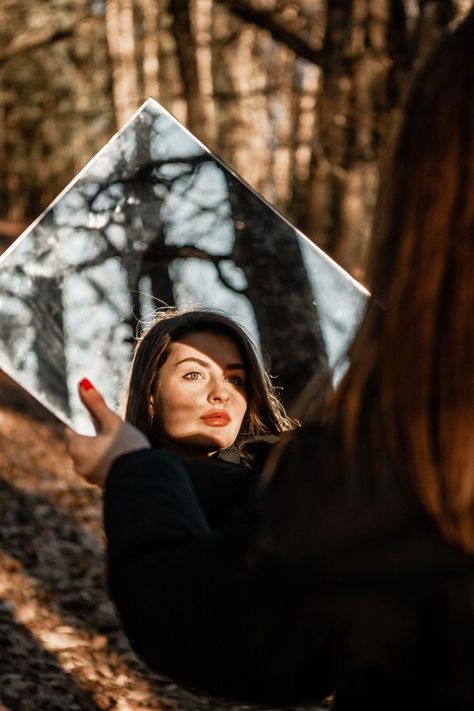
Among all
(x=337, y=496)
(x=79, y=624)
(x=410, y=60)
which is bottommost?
(x=79, y=624)

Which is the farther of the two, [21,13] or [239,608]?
[21,13]

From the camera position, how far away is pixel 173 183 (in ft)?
8.18

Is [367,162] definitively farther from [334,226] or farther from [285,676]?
[285,676]

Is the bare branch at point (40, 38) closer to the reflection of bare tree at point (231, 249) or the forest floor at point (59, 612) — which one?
the forest floor at point (59, 612)

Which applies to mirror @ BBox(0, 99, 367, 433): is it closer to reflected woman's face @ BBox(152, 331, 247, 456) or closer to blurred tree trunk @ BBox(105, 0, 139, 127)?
reflected woman's face @ BBox(152, 331, 247, 456)

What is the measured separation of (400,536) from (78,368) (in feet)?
4.61

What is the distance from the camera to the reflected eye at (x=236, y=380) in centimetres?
226

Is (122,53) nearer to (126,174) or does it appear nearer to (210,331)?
(126,174)

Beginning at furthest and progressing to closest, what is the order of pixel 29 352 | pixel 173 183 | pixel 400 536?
pixel 173 183
pixel 29 352
pixel 400 536

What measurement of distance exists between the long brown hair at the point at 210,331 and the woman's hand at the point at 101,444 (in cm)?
79

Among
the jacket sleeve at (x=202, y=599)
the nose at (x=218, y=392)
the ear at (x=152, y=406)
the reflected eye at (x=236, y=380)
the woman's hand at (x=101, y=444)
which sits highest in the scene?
the reflected eye at (x=236, y=380)

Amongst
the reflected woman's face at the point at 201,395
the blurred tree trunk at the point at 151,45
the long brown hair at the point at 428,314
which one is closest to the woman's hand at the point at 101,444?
the long brown hair at the point at 428,314

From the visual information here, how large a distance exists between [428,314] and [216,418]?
1.15 m

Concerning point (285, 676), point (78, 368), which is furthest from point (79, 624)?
point (285, 676)
